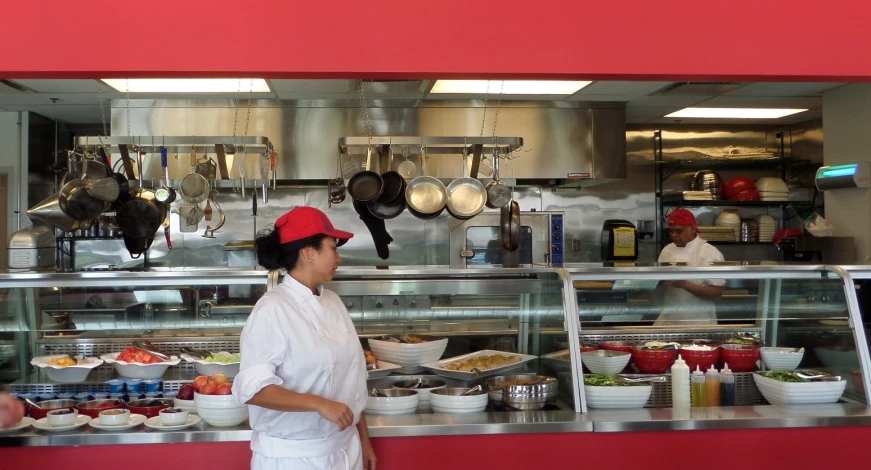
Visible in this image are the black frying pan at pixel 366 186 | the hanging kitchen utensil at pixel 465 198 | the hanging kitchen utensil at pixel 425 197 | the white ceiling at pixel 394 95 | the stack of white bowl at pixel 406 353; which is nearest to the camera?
the stack of white bowl at pixel 406 353

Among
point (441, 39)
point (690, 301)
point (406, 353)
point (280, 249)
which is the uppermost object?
point (441, 39)

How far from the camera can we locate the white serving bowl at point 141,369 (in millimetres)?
3615

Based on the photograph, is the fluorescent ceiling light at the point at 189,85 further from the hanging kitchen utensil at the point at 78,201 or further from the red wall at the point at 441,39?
the red wall at the point at 441,39

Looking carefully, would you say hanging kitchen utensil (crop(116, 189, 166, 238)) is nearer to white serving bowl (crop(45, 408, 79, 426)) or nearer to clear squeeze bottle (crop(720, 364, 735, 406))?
white serving bowl (crop(45, 408, 79, 426))

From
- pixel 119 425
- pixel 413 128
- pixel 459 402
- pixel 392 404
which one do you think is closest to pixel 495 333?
pixel 459 402

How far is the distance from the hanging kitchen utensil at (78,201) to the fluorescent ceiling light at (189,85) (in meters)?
1.92

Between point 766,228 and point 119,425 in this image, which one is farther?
point 766,228

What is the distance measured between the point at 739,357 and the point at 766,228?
509 centimetres

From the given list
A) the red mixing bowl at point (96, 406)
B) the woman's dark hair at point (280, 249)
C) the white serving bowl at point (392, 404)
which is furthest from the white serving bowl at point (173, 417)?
the woman's dark hair at point (280, 249)

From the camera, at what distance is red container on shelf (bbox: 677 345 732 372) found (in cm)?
387

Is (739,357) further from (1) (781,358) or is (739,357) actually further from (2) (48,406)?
(2) (48,406)

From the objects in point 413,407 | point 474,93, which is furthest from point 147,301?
point 474,93

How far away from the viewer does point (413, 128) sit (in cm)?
743

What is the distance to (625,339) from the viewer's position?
412 centimetres
